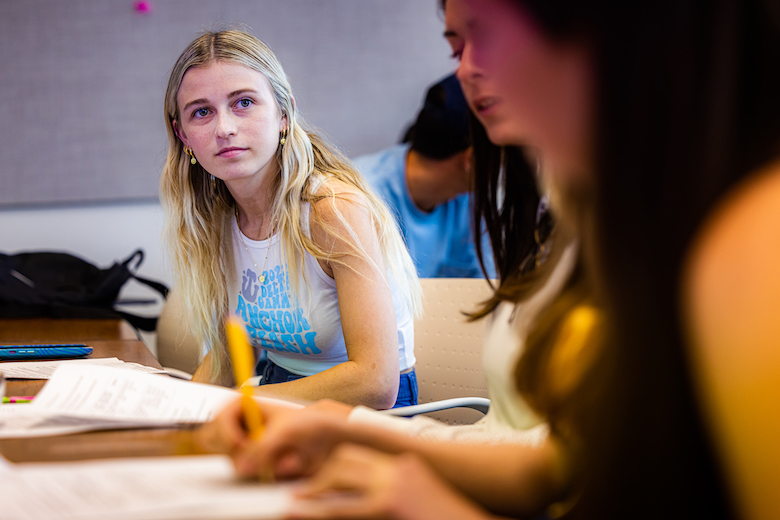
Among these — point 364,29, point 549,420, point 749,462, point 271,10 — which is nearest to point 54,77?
point 271,10

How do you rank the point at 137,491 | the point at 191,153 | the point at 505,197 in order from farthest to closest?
the point at 191,153 < the point at 505,197 < the point at 137,491

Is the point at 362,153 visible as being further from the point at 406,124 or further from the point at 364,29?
the point at 364,29

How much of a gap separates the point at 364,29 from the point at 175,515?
2.22 meters

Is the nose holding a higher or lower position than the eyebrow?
lower

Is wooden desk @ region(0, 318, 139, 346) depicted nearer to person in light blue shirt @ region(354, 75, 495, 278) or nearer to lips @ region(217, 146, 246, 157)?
lips @ region(217, 146, 246, 157)

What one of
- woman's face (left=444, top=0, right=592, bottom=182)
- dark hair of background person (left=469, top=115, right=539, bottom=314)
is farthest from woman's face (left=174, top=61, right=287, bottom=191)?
woman's face (left=444, top=0, right=592, bottom=182)

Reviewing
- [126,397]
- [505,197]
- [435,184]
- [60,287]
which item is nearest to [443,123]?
[435,184]

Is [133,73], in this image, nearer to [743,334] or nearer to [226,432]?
[226,432]

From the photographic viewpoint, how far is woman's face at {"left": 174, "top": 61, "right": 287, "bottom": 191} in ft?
Answer: 4.18

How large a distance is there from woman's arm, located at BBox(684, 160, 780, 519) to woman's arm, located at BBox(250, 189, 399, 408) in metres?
0.77

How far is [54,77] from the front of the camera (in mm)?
2238

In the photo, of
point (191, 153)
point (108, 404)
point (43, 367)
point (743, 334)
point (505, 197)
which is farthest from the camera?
point (191, 153)

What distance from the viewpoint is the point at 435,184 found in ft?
6.57

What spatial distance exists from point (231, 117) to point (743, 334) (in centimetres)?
111
